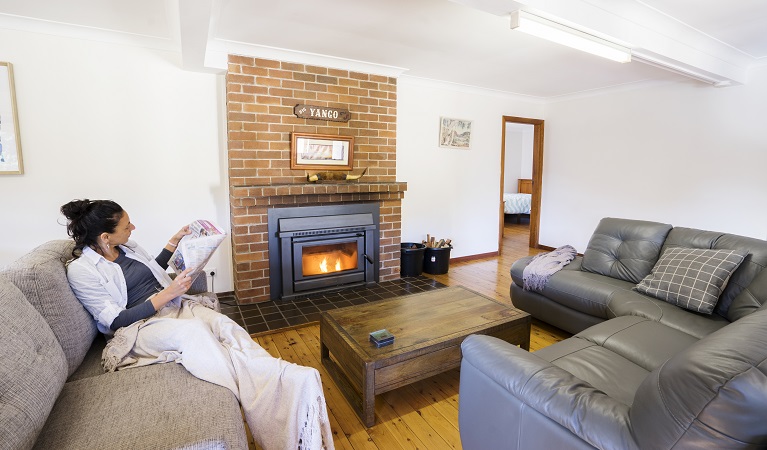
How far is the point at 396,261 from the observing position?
4.32 m

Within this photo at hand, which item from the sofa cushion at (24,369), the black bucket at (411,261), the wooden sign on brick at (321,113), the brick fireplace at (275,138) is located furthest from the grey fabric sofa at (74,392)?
the black bucket at (411,261)

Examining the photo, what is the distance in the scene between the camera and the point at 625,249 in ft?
9.55

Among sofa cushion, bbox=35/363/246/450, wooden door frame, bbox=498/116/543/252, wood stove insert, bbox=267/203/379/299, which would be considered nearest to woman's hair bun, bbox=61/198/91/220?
sofa cushion, bbox=35/363/246/450

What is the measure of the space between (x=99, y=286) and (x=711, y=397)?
218 centimetres

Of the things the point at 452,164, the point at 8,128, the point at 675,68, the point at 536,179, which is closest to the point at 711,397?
the point at 675,68

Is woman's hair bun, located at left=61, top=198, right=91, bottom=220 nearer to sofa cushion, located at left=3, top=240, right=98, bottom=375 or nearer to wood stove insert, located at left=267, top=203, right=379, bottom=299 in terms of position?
sofa cushion, located at left=3, top=240, right=98, bottom=375

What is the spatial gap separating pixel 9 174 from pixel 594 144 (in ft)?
19.8

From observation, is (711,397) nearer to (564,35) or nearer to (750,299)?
(750,299)

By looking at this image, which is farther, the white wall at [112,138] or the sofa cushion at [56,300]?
the white wall at [112,138]

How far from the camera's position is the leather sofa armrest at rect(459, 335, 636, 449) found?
41.4 inches

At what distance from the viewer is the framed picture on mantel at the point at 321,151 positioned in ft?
11.9

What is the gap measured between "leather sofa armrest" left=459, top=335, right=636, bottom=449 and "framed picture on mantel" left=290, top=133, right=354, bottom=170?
264 centimetres

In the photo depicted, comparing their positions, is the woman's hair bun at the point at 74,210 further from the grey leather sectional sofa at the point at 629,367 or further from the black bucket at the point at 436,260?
the black bucket at the point at 436,260

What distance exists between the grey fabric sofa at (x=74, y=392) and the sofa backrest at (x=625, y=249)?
9.02ft
